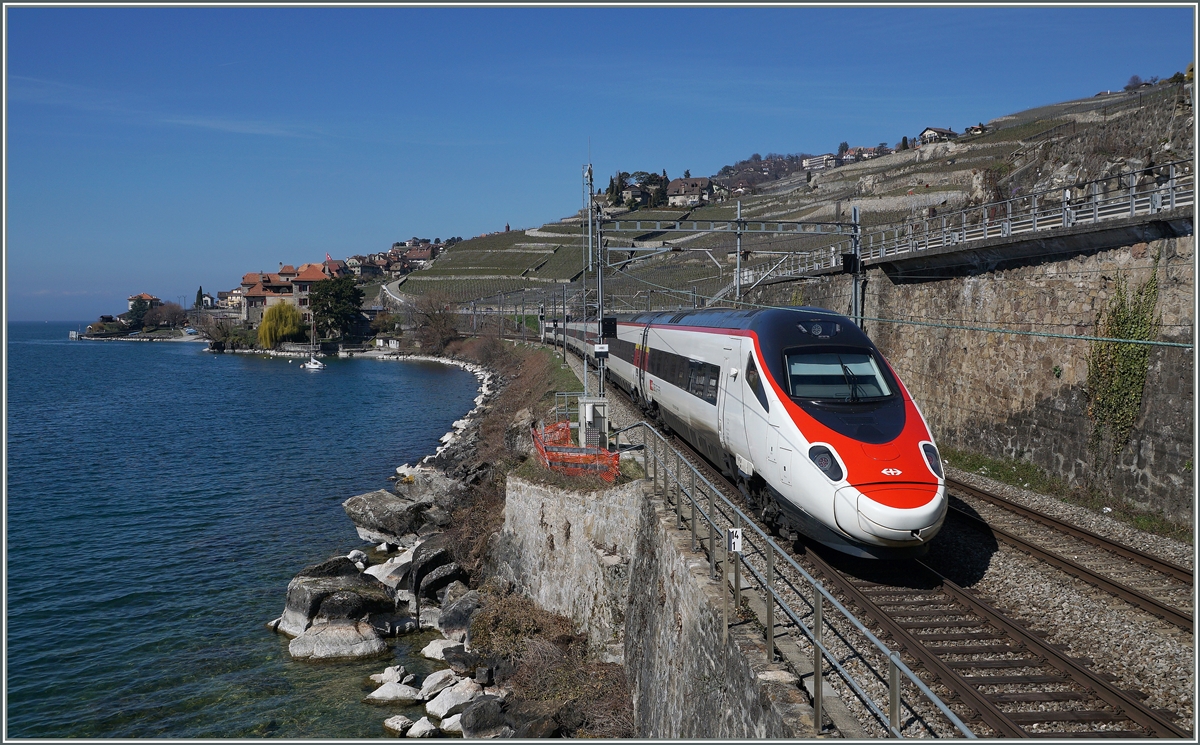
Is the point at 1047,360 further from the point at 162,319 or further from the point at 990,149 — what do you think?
the point at 162,319

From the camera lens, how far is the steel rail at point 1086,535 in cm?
1088

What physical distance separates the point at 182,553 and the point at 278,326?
103 m

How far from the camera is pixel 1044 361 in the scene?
663 inches

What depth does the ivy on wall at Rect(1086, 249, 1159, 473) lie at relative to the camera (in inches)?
556

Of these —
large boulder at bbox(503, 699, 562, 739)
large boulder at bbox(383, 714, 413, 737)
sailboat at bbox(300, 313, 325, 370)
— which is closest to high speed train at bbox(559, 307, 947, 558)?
large boulder at bbox(503, 699, 562, 739)

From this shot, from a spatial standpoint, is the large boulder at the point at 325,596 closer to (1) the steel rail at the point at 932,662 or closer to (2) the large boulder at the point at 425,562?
(2) the large boulder at the point at 425,562

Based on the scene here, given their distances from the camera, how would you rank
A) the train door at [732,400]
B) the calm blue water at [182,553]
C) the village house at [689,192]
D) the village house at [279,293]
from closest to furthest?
the train door at [732,400], the calm blue water at [182,553], the village house at [279,293], the village house at [689,192]

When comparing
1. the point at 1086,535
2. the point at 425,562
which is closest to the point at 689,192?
the point at 425,562

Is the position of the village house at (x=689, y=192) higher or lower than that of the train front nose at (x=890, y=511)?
higher

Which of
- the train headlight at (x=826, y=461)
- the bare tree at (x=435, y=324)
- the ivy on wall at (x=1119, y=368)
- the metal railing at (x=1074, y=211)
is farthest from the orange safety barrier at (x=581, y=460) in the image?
the bare tree at (x=435, y=324)

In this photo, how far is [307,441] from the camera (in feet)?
143

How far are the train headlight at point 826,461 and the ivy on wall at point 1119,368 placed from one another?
24.4ft

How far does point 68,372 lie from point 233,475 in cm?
6948

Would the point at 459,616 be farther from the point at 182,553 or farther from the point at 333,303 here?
the point at 333,303
